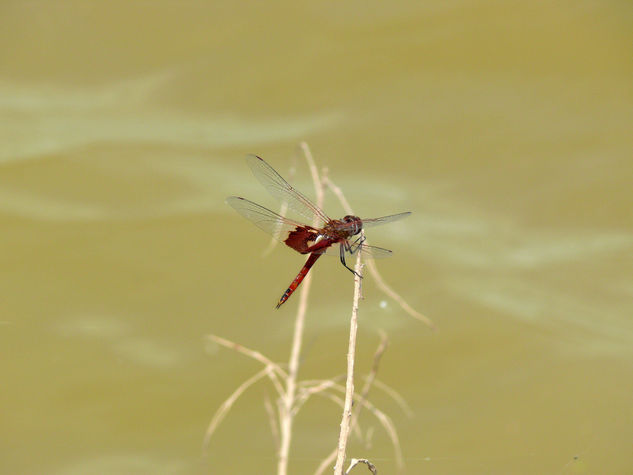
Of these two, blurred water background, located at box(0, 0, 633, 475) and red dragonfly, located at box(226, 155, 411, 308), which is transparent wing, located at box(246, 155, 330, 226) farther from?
blurred water background, located at box(0, 0, 633, 475)

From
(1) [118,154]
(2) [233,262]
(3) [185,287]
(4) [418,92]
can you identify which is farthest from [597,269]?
(1) [118,154]

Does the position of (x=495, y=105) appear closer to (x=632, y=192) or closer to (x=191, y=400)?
(x=632, y=192)

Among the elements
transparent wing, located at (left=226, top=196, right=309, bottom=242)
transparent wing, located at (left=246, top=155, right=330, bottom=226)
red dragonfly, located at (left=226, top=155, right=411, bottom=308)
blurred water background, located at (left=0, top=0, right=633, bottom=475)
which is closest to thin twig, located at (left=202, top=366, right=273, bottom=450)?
blurred water background, located at (left=0, top=0, right=633, bottom=475)

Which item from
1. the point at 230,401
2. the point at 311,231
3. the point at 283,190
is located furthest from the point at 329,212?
the point at 230,401

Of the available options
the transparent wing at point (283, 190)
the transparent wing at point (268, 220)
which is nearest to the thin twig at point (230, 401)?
the transparent wing at point (268, 220)

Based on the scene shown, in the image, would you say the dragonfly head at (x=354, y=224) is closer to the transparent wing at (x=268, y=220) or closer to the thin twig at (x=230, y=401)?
the transparent wing at (x=268, y=220)

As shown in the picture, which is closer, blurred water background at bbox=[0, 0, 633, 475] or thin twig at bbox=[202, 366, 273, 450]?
thin twig at bbox=[202, 366, 273, 450]

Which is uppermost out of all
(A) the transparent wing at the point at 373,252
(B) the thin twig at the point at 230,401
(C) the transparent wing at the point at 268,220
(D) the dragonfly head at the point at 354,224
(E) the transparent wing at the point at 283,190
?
(E) the transparent wing at the point at 283,190
